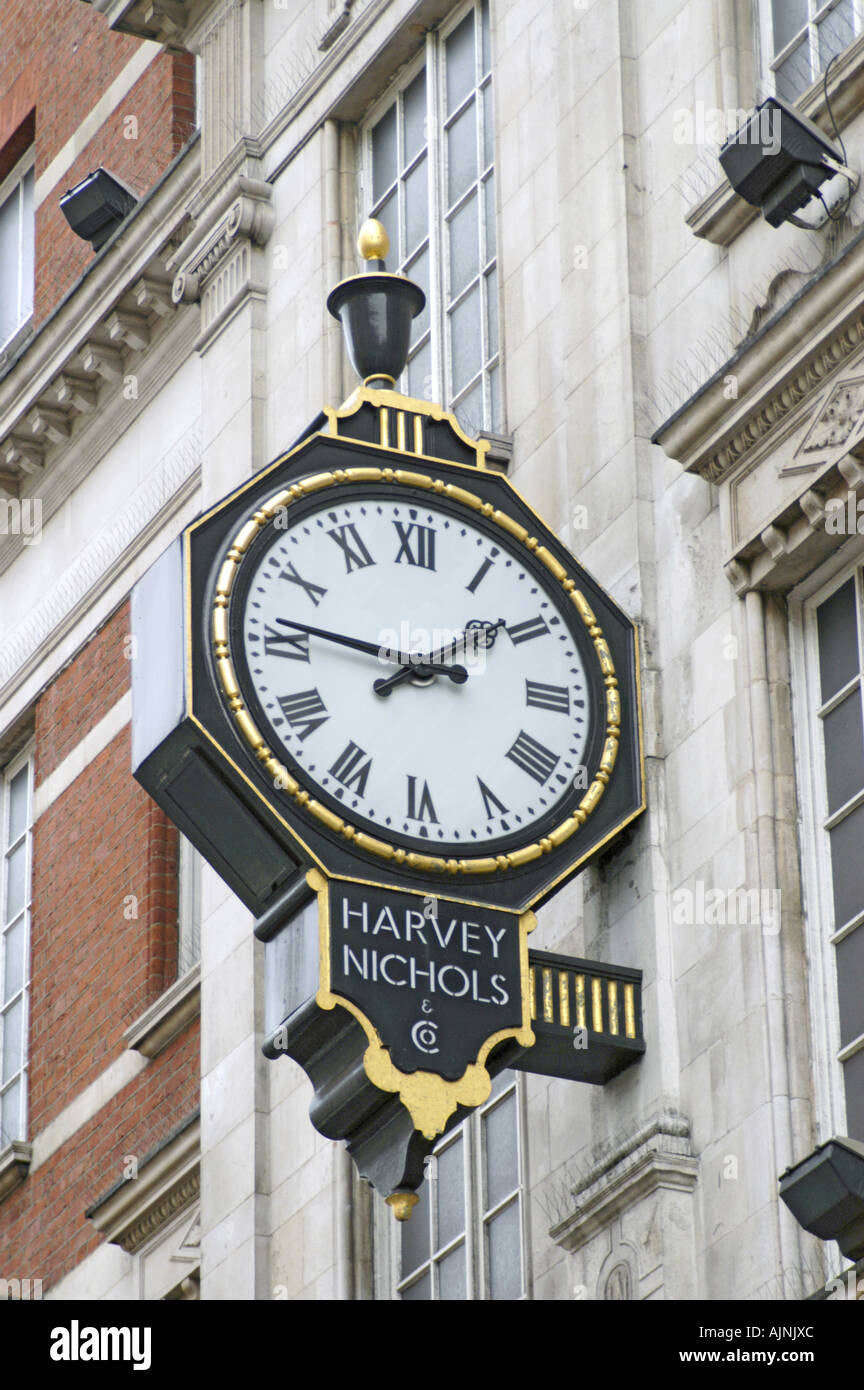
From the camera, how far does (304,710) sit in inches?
476

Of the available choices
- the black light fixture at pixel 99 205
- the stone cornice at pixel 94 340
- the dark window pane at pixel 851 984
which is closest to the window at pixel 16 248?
the stone cornice at pixel 94 340

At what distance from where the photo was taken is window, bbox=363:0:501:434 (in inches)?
596

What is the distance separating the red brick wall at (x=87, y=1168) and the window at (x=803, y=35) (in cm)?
625

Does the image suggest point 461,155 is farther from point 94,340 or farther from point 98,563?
point 98,563

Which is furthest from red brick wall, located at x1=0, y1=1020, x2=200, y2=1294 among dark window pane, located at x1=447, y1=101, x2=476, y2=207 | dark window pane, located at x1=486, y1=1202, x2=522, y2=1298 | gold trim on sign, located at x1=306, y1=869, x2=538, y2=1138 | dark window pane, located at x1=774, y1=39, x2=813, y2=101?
dark window pane, located at x1=774, y1=39, x2=813, y2=101

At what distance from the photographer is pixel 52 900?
19219mm

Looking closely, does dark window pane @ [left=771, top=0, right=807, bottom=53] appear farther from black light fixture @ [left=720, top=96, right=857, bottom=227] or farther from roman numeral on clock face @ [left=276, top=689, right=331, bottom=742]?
roman numeral on clock face @ [left=276, top=689, right=331, bottom=742]

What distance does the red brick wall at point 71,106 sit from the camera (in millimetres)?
20328

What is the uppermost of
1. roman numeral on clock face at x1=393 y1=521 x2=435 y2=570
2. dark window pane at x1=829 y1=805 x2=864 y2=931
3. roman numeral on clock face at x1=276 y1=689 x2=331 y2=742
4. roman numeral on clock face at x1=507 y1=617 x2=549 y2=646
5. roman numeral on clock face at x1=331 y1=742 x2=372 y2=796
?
roman numeral on clock face at x1=393 y1=521 x2=435 y2=570

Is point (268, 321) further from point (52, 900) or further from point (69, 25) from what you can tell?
point (69, 25)

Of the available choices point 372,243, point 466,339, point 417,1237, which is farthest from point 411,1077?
point 466,339

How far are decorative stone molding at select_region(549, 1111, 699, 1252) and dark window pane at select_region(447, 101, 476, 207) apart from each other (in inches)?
215

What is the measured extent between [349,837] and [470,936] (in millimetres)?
562

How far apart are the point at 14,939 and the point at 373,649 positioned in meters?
8.06
